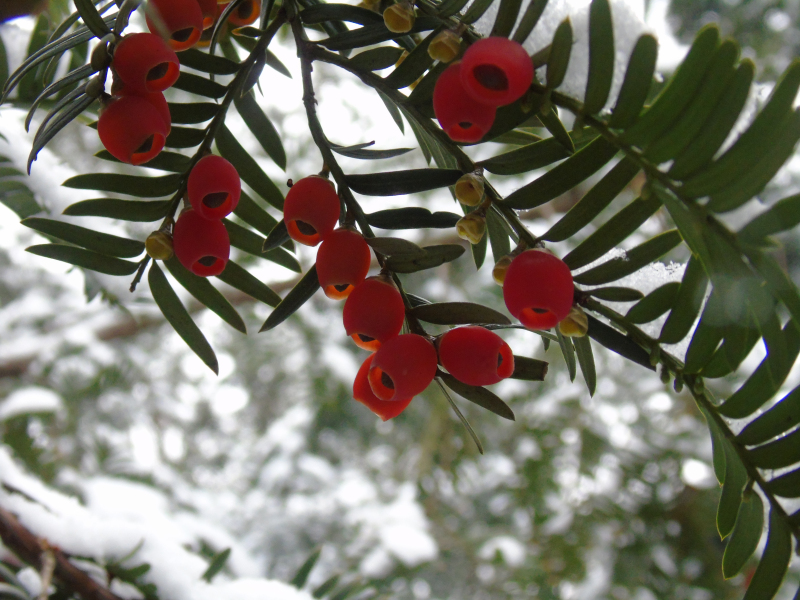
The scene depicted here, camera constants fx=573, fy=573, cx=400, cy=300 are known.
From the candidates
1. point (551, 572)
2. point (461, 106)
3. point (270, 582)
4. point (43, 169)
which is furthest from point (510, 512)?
point (461, 106)

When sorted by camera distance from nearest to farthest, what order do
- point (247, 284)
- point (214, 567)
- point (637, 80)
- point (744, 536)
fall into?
point (637, 80), point (744, 536), point (247, 284), point (214, 567)

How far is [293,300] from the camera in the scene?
463 millimetres

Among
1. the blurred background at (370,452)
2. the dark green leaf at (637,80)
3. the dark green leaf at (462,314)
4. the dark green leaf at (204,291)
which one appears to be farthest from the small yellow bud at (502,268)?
the blurred background at (370,452)

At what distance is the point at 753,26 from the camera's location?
3.25 m

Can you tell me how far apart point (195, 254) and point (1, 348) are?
2294 millimetres

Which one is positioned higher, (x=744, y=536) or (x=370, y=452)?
(x=744, y=536)

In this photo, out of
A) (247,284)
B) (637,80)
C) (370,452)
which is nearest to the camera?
(637,80)

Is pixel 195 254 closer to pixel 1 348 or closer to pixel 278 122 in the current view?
pixel 1 348

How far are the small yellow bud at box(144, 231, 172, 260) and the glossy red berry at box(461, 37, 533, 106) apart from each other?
0.87 ft

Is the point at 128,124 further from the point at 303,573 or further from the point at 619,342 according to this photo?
the point at 303,573

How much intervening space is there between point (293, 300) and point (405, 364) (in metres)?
0.13

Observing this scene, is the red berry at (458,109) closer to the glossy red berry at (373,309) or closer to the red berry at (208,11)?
the glossy red berry at (373,309)

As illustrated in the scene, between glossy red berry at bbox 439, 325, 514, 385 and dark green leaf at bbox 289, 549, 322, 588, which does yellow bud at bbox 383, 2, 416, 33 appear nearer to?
glossy red berry at bbox 439, 325, 514, 385

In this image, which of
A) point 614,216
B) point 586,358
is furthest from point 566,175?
point 586,358
